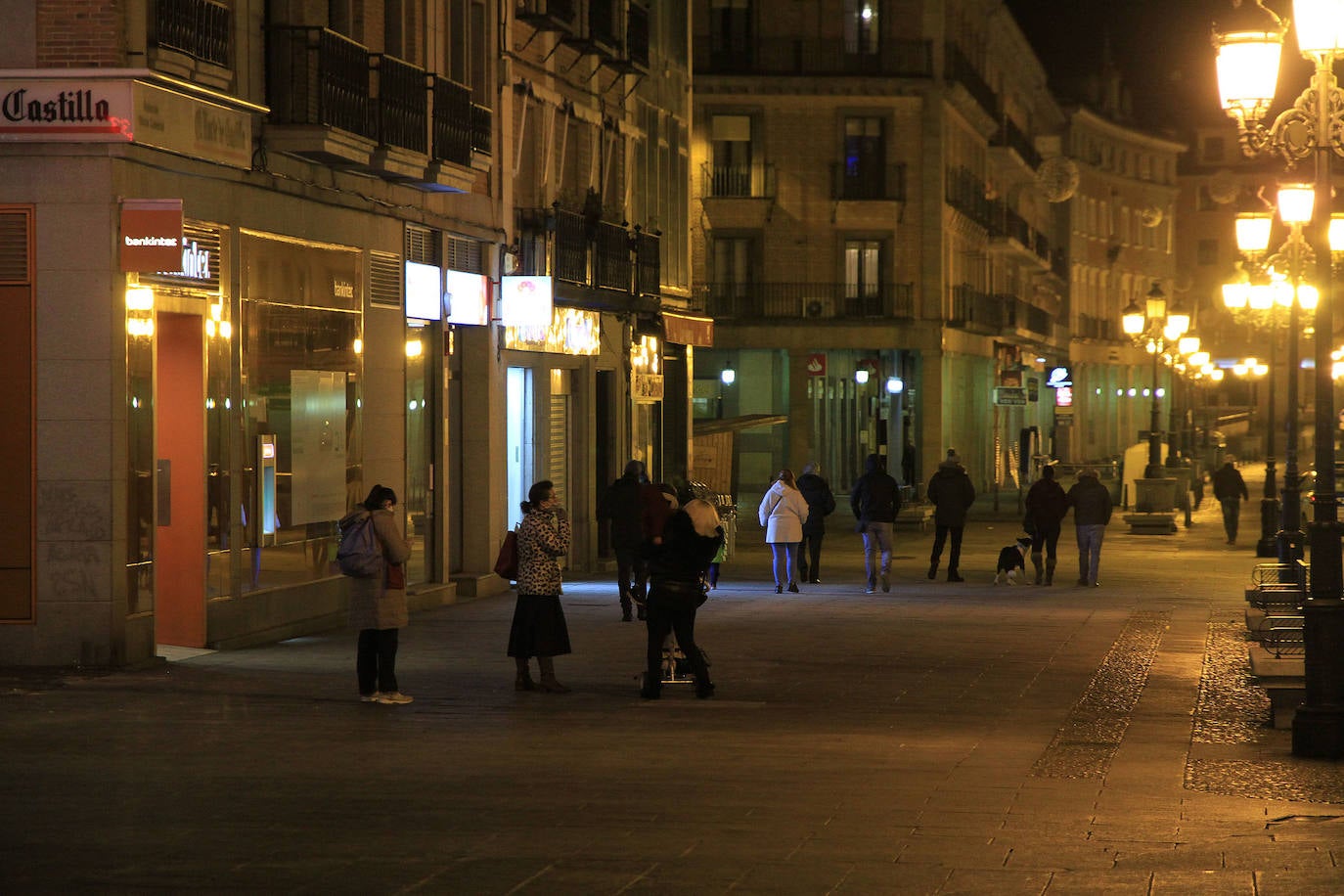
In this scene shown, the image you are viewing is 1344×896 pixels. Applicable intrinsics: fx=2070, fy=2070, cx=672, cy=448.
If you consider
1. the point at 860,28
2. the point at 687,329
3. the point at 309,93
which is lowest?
the point at 687,329

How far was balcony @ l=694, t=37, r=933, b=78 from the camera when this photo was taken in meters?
51.3

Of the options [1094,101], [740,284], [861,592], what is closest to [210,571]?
[861,592]

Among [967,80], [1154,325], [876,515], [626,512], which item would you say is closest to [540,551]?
[626,512]

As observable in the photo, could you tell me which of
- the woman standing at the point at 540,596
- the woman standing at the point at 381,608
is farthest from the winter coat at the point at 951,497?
the woman standing at the point at 381,608

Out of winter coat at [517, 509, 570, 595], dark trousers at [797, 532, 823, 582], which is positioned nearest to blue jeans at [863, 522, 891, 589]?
dark trousers at [797, 532, 823, 582]

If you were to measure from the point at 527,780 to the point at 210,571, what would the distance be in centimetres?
718

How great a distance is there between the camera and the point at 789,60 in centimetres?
5153

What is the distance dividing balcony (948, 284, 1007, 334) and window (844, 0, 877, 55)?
6953mm

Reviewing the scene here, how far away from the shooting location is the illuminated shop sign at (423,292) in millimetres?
22000

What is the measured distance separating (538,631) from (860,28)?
39269 mm

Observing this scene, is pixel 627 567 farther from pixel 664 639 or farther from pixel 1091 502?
pixel 1091 502

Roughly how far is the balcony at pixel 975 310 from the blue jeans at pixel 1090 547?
85.4 ft

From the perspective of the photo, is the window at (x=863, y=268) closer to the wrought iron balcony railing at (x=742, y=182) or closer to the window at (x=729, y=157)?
the wrought iron balcony railing at (x=742, y=182)

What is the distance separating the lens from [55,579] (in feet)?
51.3
